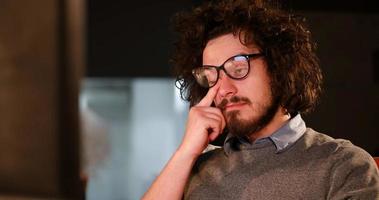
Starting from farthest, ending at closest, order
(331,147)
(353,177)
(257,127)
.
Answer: (257,127)
(331,147)
(353,177)

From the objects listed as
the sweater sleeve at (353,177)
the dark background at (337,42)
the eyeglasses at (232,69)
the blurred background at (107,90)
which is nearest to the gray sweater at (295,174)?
the sweater sleeve at (353,177)

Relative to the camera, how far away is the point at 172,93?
3840mm

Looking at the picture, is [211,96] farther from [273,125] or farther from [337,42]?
[337,42]

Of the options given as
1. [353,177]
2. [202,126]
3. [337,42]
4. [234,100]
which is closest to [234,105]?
[234,100]

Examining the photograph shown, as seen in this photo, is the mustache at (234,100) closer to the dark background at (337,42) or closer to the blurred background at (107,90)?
the blurred background at (107,90)

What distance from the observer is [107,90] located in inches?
136

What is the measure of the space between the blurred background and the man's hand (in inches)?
9.5

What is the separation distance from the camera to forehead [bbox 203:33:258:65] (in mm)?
1491

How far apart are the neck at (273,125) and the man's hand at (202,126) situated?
0.11m

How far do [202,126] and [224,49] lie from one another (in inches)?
10.2

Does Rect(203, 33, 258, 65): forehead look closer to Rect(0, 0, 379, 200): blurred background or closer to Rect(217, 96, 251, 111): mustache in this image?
Rect(217, 96, 251, 111): mustache

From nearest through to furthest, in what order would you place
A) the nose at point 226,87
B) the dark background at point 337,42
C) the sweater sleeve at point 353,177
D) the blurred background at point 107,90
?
1. the blurred background at point 107,90
2. the sweater sleeve at point 353,177
3. the nose at point 226,87
4. the dark background at point 337,42

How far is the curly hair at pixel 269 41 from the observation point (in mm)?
1545

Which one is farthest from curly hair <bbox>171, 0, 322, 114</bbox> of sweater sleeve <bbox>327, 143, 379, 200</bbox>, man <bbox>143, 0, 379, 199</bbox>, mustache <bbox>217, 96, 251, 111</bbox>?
sweater sleeve <bbox>327, 143, 379, 200</bbox>
